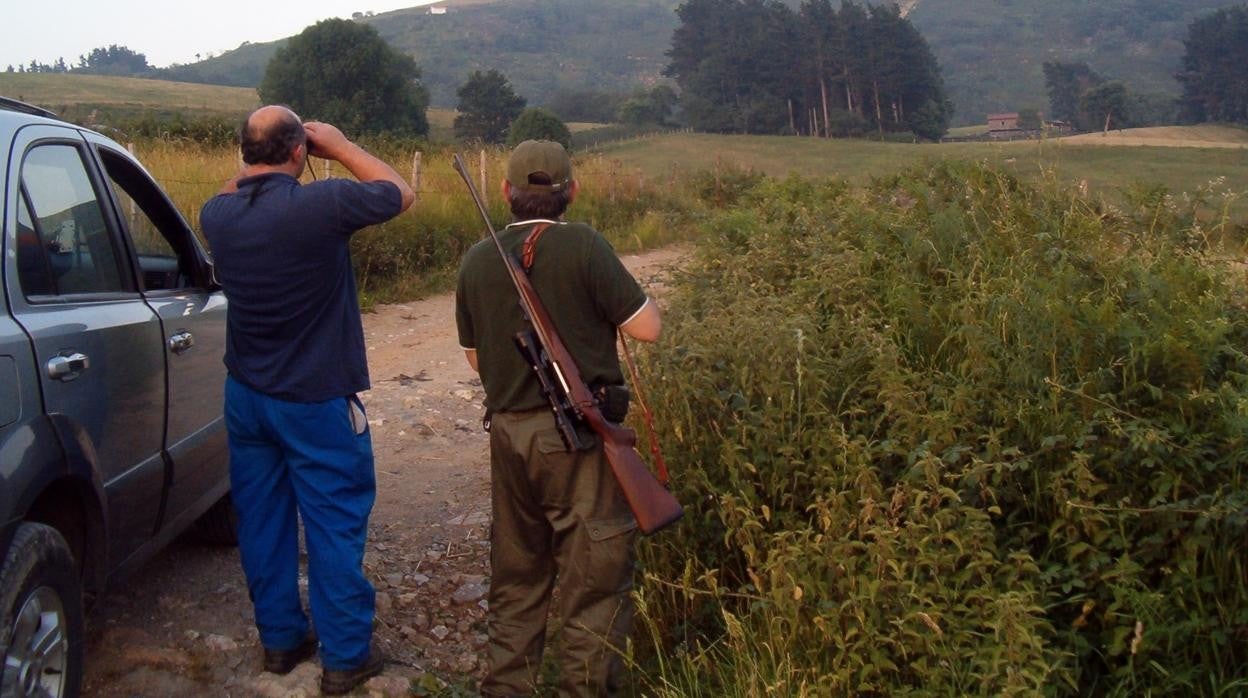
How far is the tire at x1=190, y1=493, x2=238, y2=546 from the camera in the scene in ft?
16.9

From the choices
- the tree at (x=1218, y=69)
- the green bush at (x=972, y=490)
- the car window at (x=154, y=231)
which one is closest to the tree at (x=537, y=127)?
the tree at (x=1218, y=69)

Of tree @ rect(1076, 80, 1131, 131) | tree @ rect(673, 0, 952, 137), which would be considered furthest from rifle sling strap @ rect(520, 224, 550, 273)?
tree @ rect(673, 0, 952, 137)

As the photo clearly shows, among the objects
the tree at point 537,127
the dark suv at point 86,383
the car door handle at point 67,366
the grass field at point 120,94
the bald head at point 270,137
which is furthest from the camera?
the grass field at point 120,94

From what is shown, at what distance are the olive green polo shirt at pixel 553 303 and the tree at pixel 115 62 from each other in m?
146

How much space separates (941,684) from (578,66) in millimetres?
173386

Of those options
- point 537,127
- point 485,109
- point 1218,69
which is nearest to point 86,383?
point 537,127

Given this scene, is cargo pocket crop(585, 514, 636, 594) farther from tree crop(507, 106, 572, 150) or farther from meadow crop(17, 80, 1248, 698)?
tree crop(507, 106, 572, 150)

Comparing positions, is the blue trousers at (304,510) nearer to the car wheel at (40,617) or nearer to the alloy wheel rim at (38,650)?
the car wheel at (40,617)

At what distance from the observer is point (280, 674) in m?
4.01

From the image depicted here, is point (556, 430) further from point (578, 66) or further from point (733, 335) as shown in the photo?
point (578, 66)

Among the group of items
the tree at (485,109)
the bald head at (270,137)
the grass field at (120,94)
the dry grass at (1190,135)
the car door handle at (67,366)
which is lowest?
the dry grass at (1190,135)

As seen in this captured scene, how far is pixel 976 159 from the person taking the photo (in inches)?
361

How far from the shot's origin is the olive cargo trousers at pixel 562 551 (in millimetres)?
3494

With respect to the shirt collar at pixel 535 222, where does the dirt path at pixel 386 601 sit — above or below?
below
